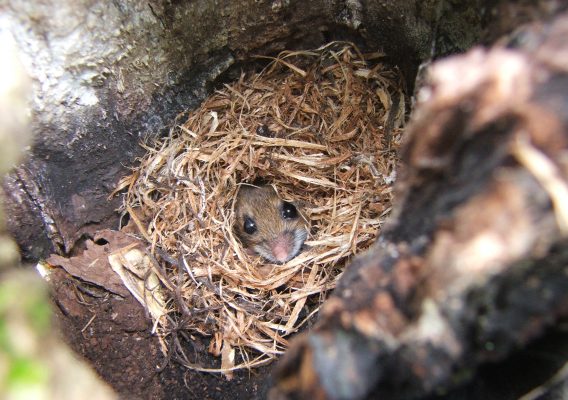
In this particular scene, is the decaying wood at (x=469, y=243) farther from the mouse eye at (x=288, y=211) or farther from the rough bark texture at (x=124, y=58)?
the mouse eye at (x=288, y=211)

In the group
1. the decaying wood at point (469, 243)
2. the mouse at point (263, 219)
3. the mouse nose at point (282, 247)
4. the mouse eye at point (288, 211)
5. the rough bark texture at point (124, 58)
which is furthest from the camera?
the mouse eye at point (288, 211)

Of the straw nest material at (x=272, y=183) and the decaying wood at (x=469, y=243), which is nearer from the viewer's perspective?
the decaying wood at (x=469, y=243)

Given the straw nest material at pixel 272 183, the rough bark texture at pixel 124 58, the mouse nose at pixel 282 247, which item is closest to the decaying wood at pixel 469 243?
the rough bark texture at pixel 124 58

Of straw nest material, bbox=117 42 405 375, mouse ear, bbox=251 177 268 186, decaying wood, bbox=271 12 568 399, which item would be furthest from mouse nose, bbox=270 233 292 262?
decaying wood, bbox=271 12 568 399

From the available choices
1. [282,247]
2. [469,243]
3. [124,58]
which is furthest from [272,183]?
[469,243]

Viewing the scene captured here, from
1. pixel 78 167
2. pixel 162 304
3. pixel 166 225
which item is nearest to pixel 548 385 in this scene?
pixel 162 304

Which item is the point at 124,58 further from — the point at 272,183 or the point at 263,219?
the point at 263,219

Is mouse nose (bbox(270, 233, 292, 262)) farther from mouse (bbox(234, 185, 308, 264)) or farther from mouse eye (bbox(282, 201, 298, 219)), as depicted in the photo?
mouse eye (bbox(282, 201, 298, 219))
